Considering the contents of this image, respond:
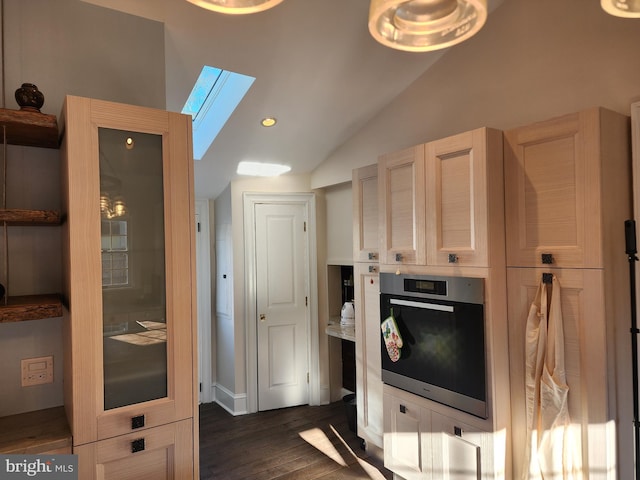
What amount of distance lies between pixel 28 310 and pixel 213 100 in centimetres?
199

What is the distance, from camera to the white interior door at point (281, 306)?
400cm

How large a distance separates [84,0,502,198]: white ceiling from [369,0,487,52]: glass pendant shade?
1.25 meters

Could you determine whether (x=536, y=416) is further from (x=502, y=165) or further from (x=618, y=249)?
(x=502, y=165)

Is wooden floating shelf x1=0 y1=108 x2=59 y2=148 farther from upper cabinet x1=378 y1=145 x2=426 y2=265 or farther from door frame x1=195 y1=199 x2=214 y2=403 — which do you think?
door frame x1=195 y1=199 x2=214 y2=403

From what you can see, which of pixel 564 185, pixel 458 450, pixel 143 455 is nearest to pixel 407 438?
pixel 458 450

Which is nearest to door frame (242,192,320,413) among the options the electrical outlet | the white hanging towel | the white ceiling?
the white ceiling

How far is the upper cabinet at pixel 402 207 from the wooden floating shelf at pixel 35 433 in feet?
5.98

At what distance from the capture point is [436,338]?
7.50 feet

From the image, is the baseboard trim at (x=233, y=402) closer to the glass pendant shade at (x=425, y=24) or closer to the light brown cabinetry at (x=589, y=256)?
the light brown cabinetry at (x=589, y=256)

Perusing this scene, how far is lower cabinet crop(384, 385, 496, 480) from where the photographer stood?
2057 millimetres

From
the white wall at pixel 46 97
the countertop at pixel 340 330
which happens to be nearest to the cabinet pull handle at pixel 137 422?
the white wall at pixel 46 97

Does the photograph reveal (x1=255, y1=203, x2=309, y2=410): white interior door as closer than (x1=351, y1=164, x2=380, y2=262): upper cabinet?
No

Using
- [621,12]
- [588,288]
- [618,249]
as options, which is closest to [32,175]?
[621,12]

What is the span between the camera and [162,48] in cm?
214
